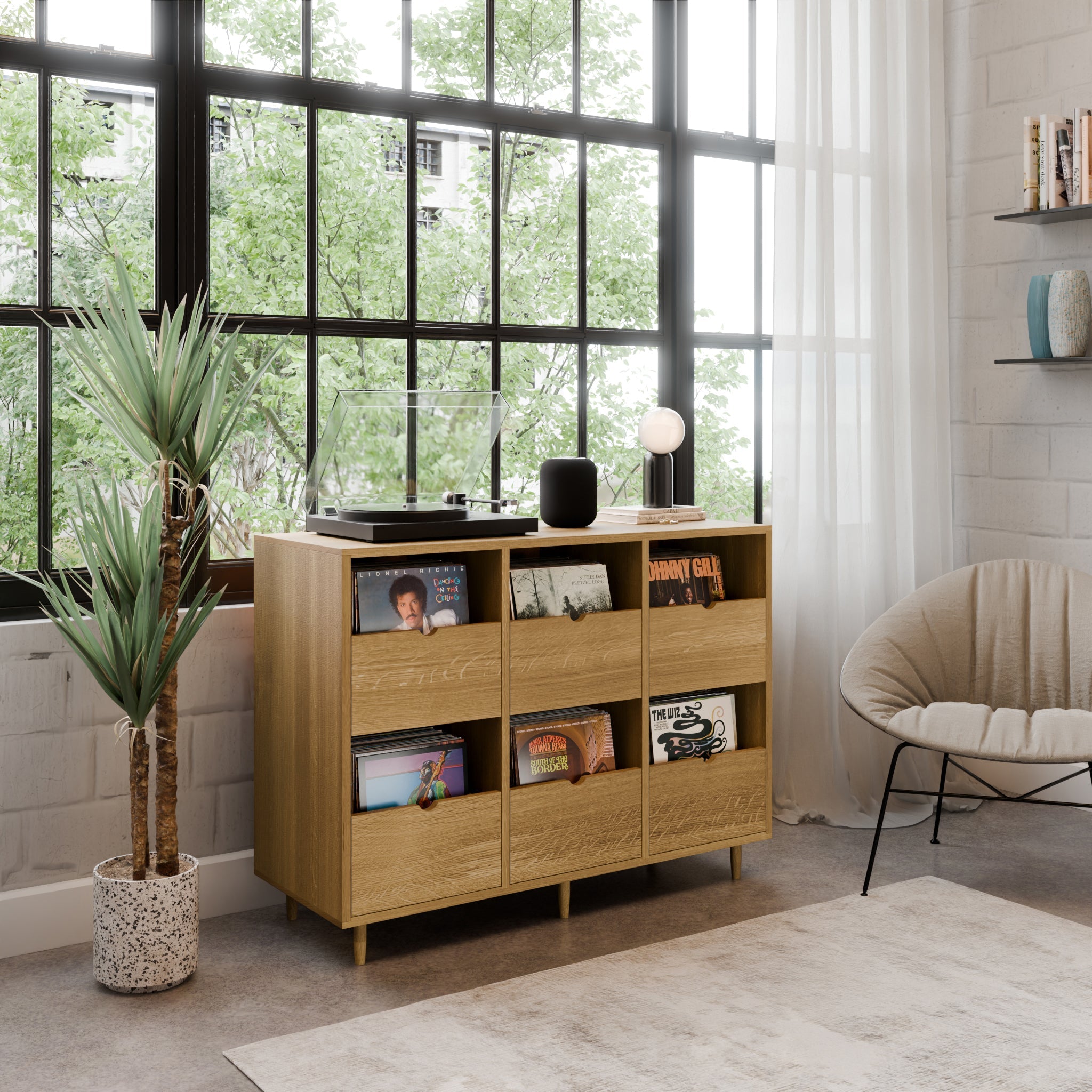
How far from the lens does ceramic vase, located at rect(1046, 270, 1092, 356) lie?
129 inches

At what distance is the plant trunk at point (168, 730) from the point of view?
234 cm

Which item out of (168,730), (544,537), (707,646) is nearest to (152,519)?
(168,730)

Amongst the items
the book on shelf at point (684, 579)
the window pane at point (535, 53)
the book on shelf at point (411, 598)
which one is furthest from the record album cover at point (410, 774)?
the window pane at point (535, 53)

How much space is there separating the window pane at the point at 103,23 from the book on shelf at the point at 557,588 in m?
1.38

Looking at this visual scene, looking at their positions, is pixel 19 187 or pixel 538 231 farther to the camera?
pixel 538 231

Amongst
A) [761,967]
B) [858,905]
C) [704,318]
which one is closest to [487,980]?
[761,967]

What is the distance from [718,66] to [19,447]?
213 centimetres

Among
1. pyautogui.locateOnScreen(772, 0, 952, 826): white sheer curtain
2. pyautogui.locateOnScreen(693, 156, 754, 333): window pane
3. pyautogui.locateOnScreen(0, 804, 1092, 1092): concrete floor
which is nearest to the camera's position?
pyautogui.locateOnScreen(0, 804, 1092, 1092): concrete floor

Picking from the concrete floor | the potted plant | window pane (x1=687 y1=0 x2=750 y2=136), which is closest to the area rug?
the concrete floor

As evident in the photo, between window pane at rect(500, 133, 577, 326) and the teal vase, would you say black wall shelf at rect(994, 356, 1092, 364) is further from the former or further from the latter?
window pane at rect(500, 133, 577, 326)

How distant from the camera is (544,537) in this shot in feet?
8.64

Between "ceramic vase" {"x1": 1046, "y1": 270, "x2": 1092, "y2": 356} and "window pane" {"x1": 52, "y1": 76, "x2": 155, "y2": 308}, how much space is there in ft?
7.45

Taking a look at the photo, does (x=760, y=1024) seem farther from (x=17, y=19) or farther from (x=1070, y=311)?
(x=17, y=19)

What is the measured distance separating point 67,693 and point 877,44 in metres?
2.67
